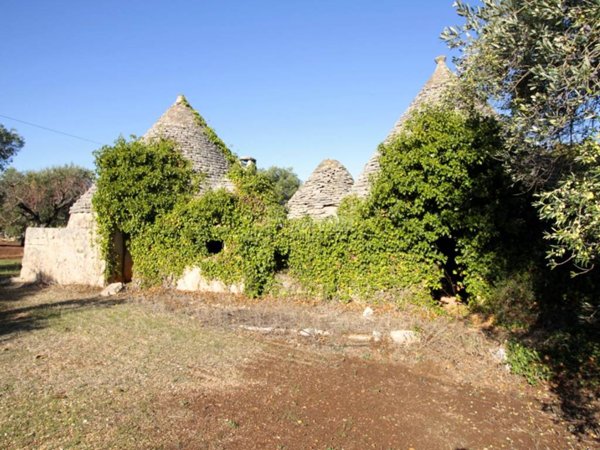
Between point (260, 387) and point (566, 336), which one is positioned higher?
point (566, 336)

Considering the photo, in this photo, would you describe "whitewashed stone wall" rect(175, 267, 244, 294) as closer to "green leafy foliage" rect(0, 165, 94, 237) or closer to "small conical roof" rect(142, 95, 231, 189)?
"small conical roof" rect(142, 95, 231, 189)

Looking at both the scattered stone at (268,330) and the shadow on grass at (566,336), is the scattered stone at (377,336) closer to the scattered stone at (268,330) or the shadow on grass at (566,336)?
the scattered stone at (268,330)

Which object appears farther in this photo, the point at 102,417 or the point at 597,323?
the point at 597,323

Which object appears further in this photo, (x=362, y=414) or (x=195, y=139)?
(x=195, y=139)

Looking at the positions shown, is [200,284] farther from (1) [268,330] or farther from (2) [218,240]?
(1) [268,330]

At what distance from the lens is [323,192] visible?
47.6 feet

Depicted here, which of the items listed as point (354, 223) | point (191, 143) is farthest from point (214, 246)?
point (354, 223)

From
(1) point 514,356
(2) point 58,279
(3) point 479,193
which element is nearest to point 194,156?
(2) point 58,279

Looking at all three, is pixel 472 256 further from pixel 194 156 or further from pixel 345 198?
pixel 194 156

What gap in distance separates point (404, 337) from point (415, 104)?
8348 mm

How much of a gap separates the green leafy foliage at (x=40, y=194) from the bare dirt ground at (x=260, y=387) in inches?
905

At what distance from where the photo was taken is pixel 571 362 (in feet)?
22.2

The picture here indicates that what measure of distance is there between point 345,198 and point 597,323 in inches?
285

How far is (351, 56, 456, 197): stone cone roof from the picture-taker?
1274cm
